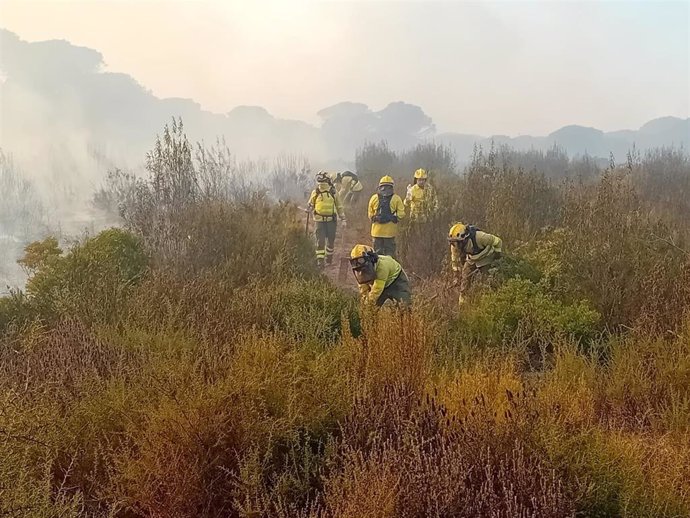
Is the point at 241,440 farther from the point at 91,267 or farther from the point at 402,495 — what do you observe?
the point at 91,267

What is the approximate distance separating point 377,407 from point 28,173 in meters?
22.1

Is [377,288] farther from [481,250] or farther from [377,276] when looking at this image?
[481,250]

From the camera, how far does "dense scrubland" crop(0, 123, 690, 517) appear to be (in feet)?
8.05

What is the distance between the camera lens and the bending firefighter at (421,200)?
9653mm

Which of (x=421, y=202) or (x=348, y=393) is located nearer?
(x=348, y=393)

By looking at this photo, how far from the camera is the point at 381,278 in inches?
227

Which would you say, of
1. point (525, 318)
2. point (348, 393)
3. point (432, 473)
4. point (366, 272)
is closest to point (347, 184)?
point (366, 272)

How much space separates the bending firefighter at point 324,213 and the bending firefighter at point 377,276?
152 inches

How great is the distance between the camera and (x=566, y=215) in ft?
24.7

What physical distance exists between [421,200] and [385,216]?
1.42 meters

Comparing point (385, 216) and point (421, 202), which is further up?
point (421, 202)

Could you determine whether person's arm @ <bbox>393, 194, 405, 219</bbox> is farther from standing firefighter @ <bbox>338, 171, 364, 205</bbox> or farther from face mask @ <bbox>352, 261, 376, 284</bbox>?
standing firefighter @ <bbox>338, 171, 364, 205</bbox>

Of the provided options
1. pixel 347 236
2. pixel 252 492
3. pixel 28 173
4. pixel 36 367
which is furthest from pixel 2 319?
pixel 28 173

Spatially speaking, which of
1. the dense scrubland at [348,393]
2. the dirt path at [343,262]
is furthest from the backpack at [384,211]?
the dense scrubland at [348,393]
